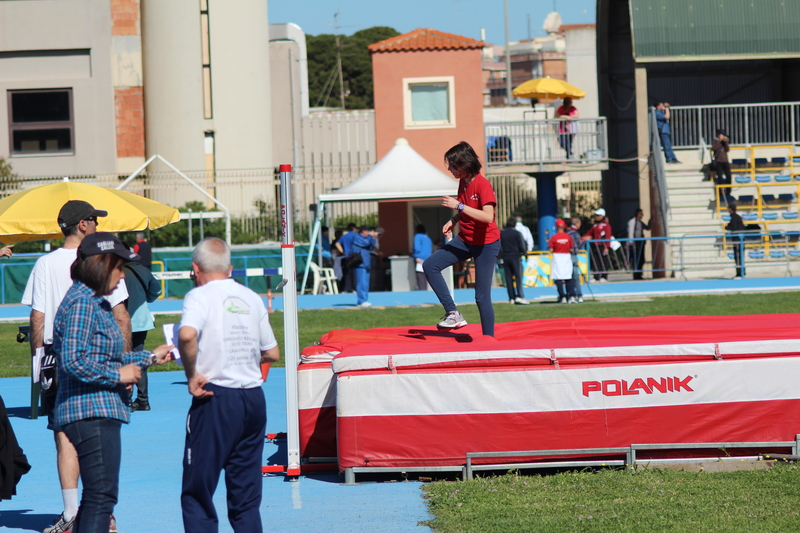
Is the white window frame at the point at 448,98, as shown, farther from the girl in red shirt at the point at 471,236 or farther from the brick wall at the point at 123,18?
the girl in red shirt at the point at 471,236

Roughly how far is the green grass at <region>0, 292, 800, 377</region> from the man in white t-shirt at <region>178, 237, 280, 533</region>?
916cm

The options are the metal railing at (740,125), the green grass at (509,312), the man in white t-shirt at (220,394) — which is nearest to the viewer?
the man in white t-shirt at (220,394)

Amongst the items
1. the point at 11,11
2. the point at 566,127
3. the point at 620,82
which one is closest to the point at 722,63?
the point at 620,82

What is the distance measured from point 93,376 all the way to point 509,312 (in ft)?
44.8

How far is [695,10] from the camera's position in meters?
28.2

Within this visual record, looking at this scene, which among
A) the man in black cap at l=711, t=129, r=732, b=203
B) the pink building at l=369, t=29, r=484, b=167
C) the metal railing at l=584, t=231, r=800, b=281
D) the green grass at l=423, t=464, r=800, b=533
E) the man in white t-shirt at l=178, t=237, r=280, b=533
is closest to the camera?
the man in white t-shirt at l=178, t=237, r=280, b=533

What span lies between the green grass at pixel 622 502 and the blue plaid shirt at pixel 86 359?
2.09 m

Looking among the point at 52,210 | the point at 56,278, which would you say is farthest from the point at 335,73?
the point at 56,278

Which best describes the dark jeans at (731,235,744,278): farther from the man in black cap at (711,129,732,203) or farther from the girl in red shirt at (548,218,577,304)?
the girl in red shirt at (548,218,577,304)

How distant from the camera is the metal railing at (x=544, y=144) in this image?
28000mm

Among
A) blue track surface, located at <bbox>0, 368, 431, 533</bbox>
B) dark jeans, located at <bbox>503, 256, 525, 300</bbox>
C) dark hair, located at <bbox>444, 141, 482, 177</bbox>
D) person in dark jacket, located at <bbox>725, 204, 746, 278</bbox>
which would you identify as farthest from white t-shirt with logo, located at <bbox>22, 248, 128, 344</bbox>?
person in dark jacket, located at <bbox>725, 204, 746, 278</bbox>

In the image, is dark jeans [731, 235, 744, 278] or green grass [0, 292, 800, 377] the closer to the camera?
green grass [0, 292, 800, 377]

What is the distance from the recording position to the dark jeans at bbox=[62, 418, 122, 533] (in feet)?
15.3

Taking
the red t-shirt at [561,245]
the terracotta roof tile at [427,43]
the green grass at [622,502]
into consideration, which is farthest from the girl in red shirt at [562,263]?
the green grass at [622,502]
